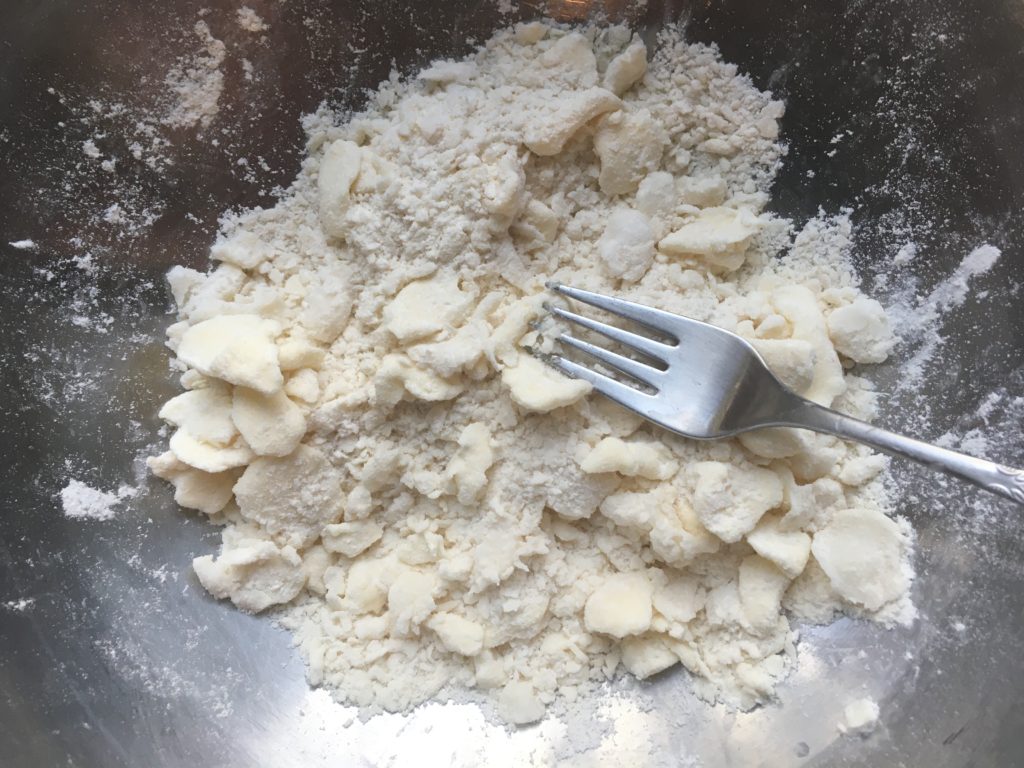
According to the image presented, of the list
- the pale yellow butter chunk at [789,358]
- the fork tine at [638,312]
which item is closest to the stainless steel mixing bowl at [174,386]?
the pale yellow butter chunk at [789,358]

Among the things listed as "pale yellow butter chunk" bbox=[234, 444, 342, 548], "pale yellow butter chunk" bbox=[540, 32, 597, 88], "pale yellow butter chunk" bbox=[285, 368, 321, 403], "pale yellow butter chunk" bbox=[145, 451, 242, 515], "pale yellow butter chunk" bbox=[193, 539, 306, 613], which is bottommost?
"pale yellow butter chunk" bbox=[193, 539, 306, 613]

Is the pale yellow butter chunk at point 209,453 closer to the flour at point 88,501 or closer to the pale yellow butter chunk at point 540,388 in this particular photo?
the flour at point 88,501

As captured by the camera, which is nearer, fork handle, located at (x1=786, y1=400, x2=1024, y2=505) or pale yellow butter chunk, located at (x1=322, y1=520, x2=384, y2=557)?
fork handle, located at (x1=786, y1=400, x2=1024, y2=505)

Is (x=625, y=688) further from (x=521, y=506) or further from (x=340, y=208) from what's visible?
(x=340, y=208)

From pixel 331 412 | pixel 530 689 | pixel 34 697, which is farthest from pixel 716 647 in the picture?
pixel 34 697

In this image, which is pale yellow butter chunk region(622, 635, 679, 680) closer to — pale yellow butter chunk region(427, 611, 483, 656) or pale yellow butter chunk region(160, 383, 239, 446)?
pale yellow butter chunk region(427, 611, 483, 656)

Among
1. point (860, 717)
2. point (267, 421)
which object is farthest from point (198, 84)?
point (860, 717)

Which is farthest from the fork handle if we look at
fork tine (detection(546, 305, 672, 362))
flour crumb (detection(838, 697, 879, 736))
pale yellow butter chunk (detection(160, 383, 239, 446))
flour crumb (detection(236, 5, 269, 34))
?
flour crumb (detection(236, 5, 269, 34))
